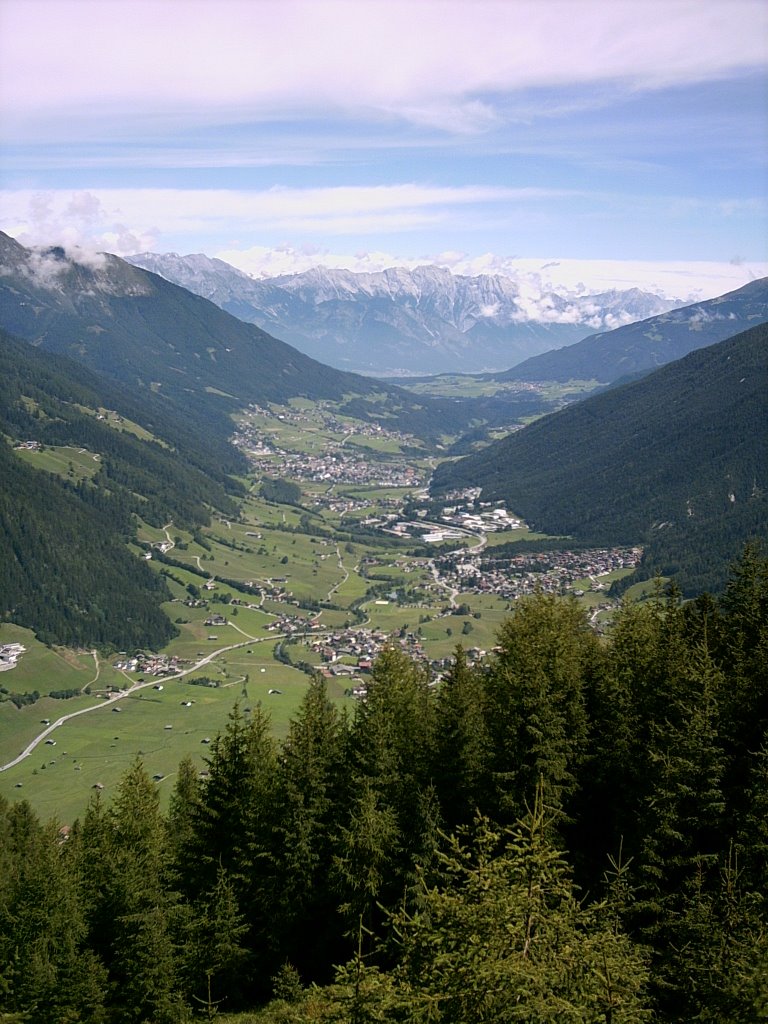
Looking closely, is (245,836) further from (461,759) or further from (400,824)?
(461,759)

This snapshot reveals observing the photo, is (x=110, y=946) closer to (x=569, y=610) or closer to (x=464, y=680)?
(x=464, y=680)

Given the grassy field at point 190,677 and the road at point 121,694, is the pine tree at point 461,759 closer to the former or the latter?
the grassy field at point 190,677

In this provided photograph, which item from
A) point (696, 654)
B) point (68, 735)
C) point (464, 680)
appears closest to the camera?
point (696, 654)

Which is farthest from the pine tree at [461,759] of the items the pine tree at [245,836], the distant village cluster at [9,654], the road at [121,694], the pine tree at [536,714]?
the distant village cluster at [9,654]

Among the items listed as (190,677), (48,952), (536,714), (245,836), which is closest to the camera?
(536,714)

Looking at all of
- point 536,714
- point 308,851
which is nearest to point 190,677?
point 308,851

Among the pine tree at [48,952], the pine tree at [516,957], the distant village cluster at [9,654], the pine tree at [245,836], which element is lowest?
the distant village cluster at [9,654]

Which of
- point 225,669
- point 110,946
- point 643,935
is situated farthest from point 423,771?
point 225,669

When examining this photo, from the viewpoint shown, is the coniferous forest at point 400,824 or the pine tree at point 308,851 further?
the pine tree at point 308,851
